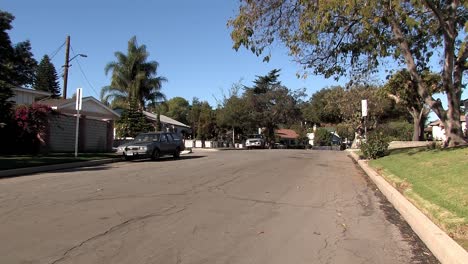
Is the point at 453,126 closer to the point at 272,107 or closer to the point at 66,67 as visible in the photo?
the point at 66,67

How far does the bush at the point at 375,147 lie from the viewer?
23328 mm

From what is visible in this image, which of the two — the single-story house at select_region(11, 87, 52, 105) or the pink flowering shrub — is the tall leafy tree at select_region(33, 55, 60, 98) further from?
the pink flowering shrub

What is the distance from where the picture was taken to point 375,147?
2331 centimetres

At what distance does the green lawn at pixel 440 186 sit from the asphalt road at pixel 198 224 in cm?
58

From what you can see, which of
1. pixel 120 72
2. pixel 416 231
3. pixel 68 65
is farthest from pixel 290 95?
pixel 416 231

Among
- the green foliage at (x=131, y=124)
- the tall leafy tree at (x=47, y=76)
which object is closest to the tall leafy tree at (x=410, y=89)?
the green foliage at (x=131, y=124)

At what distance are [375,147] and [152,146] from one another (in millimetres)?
10999

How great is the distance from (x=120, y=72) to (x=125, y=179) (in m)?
45.8

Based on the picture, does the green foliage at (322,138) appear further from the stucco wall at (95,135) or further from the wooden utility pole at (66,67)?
the stucco wall at (95,135)

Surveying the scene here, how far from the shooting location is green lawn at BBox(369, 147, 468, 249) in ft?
25.2

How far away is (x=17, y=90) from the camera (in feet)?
102

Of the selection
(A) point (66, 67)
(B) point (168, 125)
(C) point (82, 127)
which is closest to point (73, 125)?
(C) point (82, 127)

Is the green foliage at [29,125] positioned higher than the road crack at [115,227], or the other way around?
the green foliage at [29,125]

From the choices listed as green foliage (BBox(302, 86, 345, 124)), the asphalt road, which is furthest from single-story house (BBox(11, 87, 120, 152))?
green foliage (BBox(302, 86, 345, 124))
